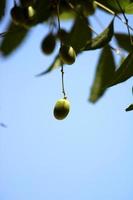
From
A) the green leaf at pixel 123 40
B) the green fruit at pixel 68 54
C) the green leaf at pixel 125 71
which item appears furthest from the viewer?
the green leaf at pixel 123 40

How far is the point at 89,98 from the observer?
139cm

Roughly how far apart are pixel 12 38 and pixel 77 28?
211 millimetres

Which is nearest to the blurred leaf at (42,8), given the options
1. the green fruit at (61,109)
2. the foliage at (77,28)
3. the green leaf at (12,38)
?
the foliage at (77,28)

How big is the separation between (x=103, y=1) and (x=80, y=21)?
90 mm

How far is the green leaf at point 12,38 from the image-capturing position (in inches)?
55.4

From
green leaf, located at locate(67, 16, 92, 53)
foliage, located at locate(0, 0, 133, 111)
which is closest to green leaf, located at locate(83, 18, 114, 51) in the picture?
foliage, located at locate(0, 0, 133, 111)

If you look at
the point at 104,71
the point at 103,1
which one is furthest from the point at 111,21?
the point at 104,71

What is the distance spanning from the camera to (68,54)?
120 cm

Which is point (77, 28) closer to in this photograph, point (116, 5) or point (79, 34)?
point (79, 34)

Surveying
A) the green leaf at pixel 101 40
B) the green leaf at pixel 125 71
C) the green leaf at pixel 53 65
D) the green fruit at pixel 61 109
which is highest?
the green leaf at pixel 101 40

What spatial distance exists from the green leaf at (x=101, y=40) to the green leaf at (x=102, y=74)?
0.71 ft

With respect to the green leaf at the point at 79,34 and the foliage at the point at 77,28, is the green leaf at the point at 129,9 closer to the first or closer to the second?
the foliage at the point at 77,28

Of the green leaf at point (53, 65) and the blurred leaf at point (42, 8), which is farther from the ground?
the blurred leaf at point (42, 8)

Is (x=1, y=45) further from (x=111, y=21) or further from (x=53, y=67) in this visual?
(x=111, y=21)
